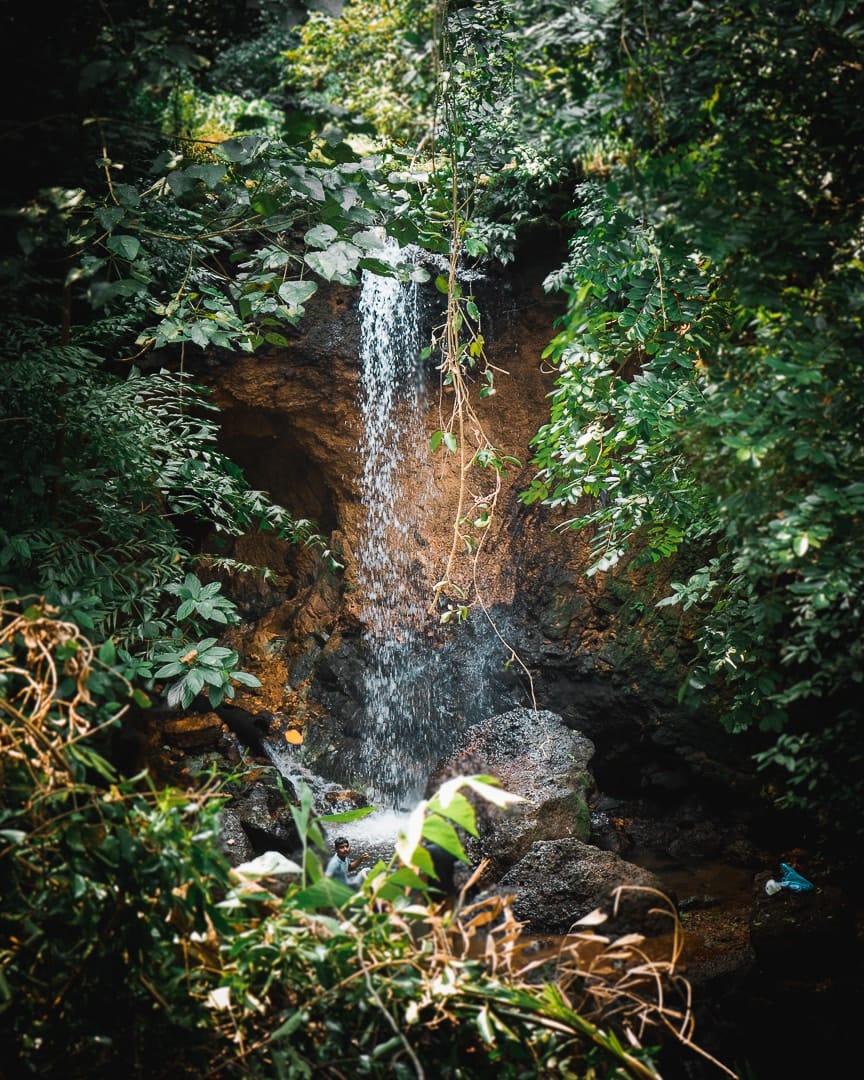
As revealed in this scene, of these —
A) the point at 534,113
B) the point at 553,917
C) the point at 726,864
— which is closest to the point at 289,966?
the point at 534,113

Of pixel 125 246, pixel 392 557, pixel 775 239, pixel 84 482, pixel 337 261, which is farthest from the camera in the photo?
pixel 392 557

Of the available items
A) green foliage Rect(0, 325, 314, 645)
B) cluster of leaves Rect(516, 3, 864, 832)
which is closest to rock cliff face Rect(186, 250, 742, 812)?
green foliage Rect(0, 325, 314, 645)

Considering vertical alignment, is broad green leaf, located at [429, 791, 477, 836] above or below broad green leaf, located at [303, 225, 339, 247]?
below

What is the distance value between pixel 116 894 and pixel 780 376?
214cm

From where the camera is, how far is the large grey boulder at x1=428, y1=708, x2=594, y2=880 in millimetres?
4648

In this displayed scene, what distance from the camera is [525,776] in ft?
16.9

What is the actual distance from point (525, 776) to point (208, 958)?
374 centimetres

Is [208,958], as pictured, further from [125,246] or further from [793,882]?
[793,882]

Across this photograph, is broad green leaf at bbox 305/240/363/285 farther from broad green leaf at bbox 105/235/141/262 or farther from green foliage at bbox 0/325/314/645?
green foliage at bbox 0/325/314/645

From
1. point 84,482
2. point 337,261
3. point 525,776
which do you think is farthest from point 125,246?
point 525,776

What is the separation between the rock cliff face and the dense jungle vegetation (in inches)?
82.7

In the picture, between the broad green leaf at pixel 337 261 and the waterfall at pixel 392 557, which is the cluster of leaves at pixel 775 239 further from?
the waterfall at pixel 392 557

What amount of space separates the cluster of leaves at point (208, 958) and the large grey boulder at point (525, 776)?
2680 mm

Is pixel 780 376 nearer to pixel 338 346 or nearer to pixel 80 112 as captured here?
pixel 80 112
